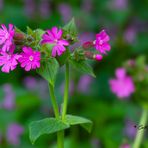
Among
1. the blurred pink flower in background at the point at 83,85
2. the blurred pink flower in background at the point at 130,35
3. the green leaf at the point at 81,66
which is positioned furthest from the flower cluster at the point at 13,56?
the blurred pink flower in background at the point at 130,35

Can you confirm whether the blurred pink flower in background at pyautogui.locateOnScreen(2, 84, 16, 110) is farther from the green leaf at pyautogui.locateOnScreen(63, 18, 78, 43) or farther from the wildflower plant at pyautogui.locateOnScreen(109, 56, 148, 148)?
the green leaf at pyautogui.locateOnScreen(63, 18, 78, 43)

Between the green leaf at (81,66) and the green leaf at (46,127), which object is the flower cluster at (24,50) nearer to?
the green leaf at (81,66)

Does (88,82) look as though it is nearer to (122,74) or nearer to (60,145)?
(122,74)

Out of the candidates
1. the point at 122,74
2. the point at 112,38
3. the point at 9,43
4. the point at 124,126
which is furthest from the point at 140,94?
the point at 112,38

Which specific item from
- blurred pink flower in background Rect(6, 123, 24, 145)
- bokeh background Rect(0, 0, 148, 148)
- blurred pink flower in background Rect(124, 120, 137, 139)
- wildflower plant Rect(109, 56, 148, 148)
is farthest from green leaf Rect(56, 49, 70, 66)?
blurred pink flower in background Rect(124, 120, 137, 139)

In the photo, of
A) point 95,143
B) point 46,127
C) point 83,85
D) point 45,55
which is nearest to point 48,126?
point 46,127

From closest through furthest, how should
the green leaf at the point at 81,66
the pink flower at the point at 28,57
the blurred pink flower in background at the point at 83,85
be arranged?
the pink flower at the point at 28,57 < the green leaf at the point at 81,66 < the blurred pink flower in background at the point at 83,85
